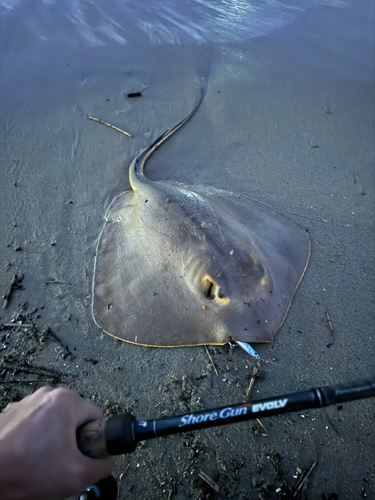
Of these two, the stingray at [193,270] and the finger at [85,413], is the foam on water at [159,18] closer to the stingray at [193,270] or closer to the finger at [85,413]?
the stingray at [193,270]

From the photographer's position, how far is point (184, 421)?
1.39 m

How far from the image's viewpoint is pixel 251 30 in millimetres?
6188

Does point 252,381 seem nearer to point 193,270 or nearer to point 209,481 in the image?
point 209,481

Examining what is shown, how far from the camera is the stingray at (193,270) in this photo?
263cm

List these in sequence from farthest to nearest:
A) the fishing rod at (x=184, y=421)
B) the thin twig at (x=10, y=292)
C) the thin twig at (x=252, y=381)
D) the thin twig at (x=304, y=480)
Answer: the thin twig at (x=10, y=292), the thin twig at (x=252, y=381), the thin twig at (x=304, y=480), the fishing rod at (x=184, y=421)

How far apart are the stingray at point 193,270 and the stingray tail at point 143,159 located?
264 mm

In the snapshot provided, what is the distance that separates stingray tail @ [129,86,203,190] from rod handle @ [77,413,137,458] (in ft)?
9.87

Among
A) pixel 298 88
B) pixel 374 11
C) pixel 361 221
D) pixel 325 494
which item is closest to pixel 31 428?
pixel 325 494

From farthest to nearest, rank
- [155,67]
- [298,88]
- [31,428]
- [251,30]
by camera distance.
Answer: [251,30] → [155,67] → [298,88] → [31,428]

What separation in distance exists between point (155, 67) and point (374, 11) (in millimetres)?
4439

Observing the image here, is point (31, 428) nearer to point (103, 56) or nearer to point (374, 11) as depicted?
point (103, 56)

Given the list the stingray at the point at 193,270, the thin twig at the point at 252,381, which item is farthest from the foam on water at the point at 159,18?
the thin twig at the point at 252,381

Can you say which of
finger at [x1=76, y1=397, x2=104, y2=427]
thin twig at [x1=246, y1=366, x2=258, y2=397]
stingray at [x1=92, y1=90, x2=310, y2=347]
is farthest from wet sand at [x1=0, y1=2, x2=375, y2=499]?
finger at [x1=76, y1=397, x2=104, y2=427]

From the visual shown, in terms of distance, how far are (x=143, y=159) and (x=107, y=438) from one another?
373 centimetres
